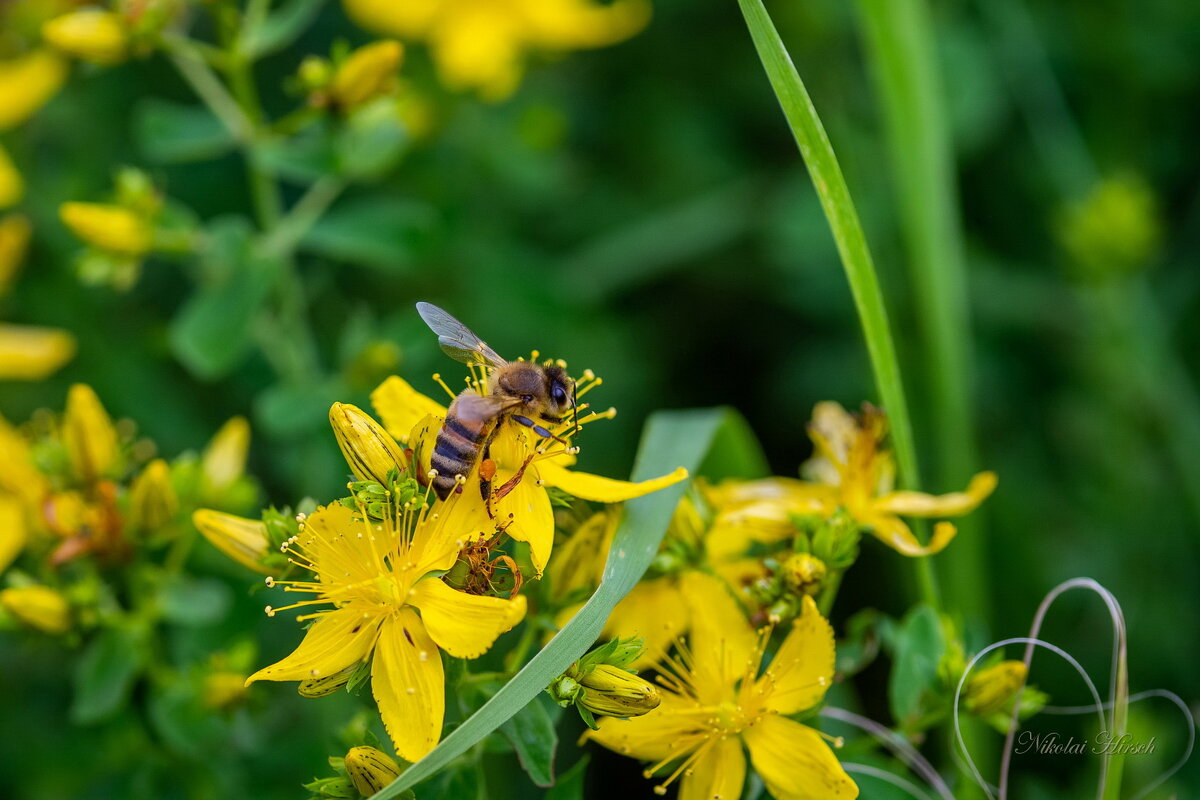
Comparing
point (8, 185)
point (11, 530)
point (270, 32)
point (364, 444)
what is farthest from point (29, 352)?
point (364, 444)

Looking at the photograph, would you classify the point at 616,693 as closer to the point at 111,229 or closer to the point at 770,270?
the point at 111,229

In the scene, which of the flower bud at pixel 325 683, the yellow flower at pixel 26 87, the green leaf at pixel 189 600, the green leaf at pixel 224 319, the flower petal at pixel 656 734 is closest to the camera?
the flower bud at pixel 325 683

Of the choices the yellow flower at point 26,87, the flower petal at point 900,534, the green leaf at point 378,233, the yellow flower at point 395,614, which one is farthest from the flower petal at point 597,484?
the yellow flower at point 26,87

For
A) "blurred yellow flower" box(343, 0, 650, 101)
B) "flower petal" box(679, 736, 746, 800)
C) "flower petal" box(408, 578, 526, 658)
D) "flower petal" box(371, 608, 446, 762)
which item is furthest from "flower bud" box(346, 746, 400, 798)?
"blurred yellow flower" box(343, 0, 650, 101)

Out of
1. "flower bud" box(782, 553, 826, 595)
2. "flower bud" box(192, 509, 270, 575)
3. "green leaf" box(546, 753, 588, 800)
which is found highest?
"flower bud" box(782, 553, 826, 595)

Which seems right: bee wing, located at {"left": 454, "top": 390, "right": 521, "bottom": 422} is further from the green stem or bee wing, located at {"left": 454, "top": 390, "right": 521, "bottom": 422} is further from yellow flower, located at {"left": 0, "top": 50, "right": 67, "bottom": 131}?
yellow flower, located at {"left": 0, "top": 50, "right": 67, "bottom": 131}

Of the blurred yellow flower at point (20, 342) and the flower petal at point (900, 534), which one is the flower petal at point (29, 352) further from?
the flower petal at point (900, 534)
